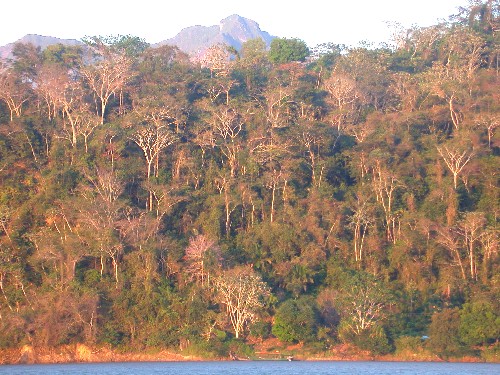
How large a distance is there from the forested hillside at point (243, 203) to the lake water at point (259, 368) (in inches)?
63.6

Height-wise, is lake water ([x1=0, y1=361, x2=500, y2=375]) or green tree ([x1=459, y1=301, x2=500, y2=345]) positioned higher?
green tree ([x1=459, y1=301, x2=500, y2=345])

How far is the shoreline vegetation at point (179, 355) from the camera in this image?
44.8m

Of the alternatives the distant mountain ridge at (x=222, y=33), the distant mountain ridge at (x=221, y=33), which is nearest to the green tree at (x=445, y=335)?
the distant mountain ridge at (x=222, y=33)

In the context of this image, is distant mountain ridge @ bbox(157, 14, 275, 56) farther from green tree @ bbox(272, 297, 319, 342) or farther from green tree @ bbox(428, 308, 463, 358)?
green tree @ bbox(428, 308, 463, 358)

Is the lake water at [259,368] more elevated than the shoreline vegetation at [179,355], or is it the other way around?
the lake water at [259,368]

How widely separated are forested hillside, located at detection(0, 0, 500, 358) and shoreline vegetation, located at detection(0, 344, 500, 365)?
0.43m

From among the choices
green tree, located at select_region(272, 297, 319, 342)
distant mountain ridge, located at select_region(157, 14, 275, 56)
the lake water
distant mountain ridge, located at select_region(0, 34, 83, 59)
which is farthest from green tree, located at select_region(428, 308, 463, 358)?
distant mountain ridge, located at select_region(157, 14, 275, 56)

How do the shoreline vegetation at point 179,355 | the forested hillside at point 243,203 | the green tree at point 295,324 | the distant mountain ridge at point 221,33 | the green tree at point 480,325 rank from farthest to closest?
the distant mountain ridge at point 221,33, the forested hillside at point 243,203, the green tree at point 295,324, the shoreline vegetation at point 179,355, the green tree at point 480,325

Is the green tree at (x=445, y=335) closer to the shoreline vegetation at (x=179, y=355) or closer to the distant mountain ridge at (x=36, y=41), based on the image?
the shoreline vegetation at (x=179, y=355)

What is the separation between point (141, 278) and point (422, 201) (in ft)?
65.1

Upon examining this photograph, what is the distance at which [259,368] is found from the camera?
1608 inches

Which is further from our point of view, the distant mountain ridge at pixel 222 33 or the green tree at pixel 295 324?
the distant mountain ridge at pixel 222 33

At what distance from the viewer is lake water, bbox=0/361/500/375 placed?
38625 millimetres

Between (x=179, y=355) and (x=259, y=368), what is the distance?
273 inches
